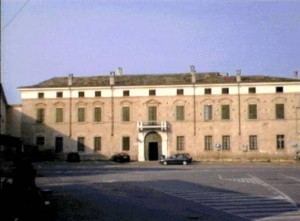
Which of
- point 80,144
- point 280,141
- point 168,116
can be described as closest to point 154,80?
point 168,116

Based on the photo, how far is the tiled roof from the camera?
58.9 meters

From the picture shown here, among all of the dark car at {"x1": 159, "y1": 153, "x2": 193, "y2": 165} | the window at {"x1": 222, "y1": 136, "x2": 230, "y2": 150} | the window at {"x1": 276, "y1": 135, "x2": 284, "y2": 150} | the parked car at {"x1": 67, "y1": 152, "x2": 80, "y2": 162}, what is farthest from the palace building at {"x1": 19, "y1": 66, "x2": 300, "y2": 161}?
the dark car at {"x1": 159, "y1": 153, "x2": 193, "y2": 165}

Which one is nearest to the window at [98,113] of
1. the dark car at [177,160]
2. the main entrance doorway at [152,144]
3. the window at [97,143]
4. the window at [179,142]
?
the window at [97,143]

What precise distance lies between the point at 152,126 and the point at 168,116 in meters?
2.28

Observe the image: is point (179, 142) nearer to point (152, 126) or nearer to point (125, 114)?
point (152, 126)

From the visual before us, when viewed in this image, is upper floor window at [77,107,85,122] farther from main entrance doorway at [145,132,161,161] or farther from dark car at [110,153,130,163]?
main entrance doorway at [145,132,161,161]

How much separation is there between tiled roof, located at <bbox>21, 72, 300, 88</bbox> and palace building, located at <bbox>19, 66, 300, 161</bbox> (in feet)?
0.39

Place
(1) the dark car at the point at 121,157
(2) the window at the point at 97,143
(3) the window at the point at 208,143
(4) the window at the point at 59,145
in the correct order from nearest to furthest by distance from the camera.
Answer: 1. (1) the dark car at the point at 121,157
2. (3) the window at the point at 208,143
3. (2) the window at the point at 97,143
4. (4) the window at the point at 59,145

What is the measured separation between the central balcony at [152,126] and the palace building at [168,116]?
4.6 inches

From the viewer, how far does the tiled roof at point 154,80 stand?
58.9 m

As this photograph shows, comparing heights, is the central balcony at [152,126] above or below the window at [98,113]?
below

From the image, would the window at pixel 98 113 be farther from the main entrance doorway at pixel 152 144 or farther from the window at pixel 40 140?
the window at pixel 40 140

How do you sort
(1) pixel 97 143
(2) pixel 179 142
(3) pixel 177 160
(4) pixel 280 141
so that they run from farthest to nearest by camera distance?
(1) pixel 97 143
(2) pixel 179 142
(4) pixel 280 141
(3) pixel 177 160

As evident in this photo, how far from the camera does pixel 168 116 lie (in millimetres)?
59031
